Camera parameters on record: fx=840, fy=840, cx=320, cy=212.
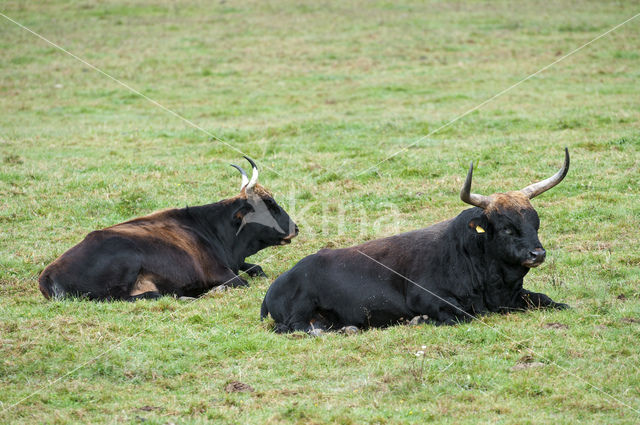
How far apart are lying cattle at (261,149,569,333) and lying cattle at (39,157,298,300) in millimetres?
1957

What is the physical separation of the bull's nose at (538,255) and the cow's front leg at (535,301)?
2.21ft

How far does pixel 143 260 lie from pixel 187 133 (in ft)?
31.9

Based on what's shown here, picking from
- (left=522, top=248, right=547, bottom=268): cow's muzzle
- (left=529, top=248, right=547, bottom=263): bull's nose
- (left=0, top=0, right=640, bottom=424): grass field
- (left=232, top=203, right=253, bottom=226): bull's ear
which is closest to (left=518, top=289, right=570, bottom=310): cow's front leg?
(left=0, top=0, right=640, bottom=424): grass field

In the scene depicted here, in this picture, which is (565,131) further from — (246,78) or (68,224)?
(246,78)

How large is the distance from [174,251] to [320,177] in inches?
198

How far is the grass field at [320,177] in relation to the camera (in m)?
6.72

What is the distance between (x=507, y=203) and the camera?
27.9 feet

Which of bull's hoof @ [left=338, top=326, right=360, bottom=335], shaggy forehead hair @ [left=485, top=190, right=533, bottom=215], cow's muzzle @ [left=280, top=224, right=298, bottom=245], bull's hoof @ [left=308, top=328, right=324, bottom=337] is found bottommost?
cow's muzzle @ [left=280, top=224, right=298, bottom=245]

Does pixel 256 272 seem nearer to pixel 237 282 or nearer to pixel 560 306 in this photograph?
pixel 237 282

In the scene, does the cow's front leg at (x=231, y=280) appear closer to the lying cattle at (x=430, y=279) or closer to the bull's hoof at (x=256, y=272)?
the bull's hoof at (x=256, y=272)

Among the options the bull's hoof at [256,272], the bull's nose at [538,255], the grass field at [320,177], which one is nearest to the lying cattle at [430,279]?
the bull's nose at [538,255]

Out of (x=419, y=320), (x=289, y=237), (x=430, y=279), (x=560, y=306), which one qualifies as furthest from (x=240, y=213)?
(x=560, y=306)

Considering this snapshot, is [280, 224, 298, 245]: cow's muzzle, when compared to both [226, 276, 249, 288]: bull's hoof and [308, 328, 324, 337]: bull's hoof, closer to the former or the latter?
[226, 276, 249, 288]: bull's hoof

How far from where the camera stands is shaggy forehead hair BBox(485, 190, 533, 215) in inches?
333
